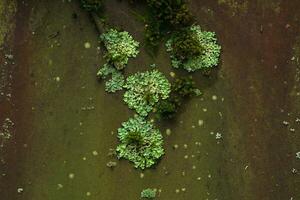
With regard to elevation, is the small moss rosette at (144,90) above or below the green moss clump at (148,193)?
above

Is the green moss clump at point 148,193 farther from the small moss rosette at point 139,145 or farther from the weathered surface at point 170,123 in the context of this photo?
the small moss rosette at point 139,145

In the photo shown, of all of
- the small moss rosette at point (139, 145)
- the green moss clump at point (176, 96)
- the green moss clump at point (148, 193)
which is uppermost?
the green moss clump at point (176, 96)

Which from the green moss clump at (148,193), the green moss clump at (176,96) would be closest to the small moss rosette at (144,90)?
the green moss clump at (176,96)

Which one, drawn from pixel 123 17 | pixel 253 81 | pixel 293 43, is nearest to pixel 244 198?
pixel 253 81

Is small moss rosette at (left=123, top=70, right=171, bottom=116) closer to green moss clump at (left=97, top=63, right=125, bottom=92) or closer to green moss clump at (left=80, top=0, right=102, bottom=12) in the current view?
green moss clump at (left=97, top=63, right=125, bottom=92)

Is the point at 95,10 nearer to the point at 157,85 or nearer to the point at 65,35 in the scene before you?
the point at 65,35
